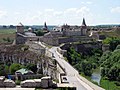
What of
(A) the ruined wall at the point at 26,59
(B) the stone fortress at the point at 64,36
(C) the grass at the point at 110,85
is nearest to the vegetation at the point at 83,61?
(A) the ruined wall at the point at 26,59

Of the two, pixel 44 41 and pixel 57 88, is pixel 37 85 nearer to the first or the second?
pixel 57 88

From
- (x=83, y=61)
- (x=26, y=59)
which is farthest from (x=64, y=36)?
(x=26, y=59)

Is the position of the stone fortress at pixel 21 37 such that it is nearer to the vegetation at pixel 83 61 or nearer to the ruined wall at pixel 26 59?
the vegetation at pixel 83 61

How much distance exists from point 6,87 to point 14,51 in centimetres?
2823

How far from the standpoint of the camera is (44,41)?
76688 millimetres

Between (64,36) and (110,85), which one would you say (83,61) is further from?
(64,36)

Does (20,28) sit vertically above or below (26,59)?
above

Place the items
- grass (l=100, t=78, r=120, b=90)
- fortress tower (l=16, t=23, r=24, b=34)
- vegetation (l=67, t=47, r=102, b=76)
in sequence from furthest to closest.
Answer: fortress tower (l=16, t=23, r=24, b=34) → vegetation (l=67, t=47, r=102, b=76) → grass (l=100, t=78, r=120, b=90)

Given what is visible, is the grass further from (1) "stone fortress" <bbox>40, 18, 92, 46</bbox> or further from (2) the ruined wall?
(1) "stone fortress" <bbox>40, 18, 92, 46</bbox>

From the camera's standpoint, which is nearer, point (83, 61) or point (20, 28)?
point (83, 61)

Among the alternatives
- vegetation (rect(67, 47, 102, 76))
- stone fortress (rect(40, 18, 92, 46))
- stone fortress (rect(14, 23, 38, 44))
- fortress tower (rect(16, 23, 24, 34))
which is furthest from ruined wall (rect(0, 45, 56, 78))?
fortress tower (rect(16, 23, 24, 34))

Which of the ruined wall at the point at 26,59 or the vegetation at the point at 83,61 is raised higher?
the ruined wall at the point at 26,59

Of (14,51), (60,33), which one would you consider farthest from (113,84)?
(60,33)

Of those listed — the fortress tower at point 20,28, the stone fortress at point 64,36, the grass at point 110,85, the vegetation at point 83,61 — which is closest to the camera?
the grass at point 110,85
